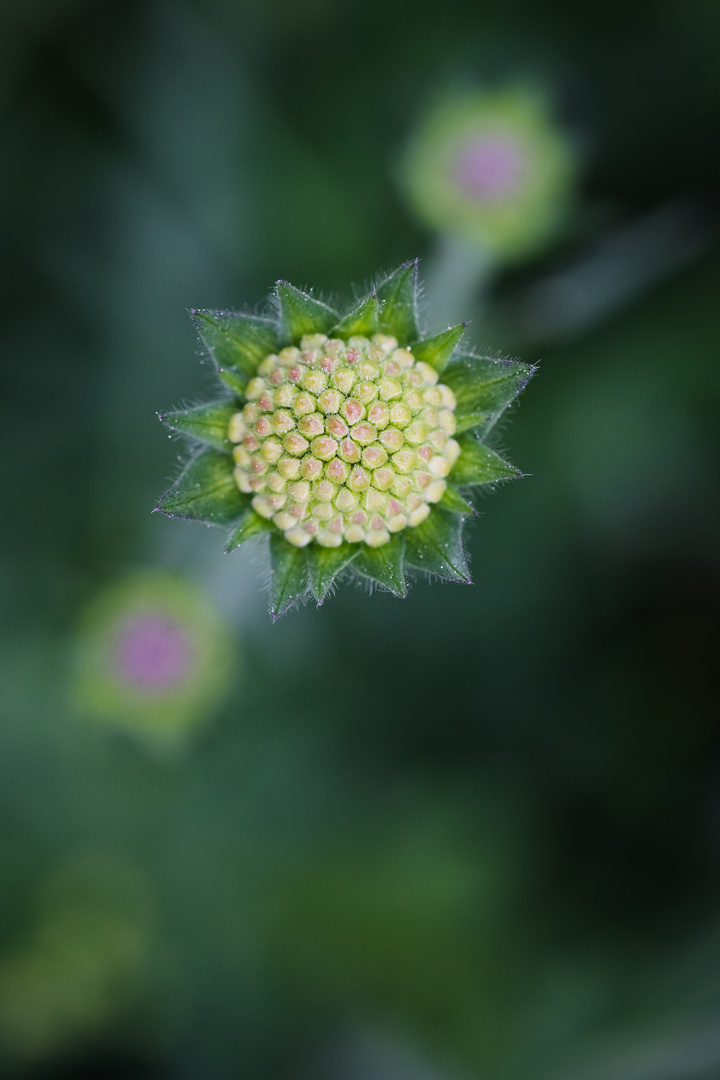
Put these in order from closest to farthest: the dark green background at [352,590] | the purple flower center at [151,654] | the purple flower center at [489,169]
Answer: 1. the purple flower center at [151,654]
2. the purple flower center at [489,169]
3. the dark green background at [352,590]

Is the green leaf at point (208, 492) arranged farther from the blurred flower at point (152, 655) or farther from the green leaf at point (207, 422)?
the blurred flower at point (152, 655)

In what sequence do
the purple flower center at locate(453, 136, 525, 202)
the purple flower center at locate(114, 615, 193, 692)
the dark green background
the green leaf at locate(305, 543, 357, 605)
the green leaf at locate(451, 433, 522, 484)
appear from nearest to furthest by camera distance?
the green leaf at locate(305, 543, 357, 605) → the green leaf at locate(451, 433, 522, 484) → the purple flower center at locate(114, 615, 193, 692) → the purple flower center at locate(453, 136, 525, 202) → the dark green background

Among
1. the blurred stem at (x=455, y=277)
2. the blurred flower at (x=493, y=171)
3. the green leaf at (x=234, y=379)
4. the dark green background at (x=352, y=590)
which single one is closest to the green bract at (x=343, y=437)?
the green leaf at (x=234, y=379)

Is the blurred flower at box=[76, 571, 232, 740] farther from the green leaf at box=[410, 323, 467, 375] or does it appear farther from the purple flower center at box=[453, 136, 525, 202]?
the purple flower center at box=[453, 136, 525, 202]

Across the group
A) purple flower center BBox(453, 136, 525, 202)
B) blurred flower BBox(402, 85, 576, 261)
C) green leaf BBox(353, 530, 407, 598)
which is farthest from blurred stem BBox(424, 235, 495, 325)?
green leaf BBox(353, 530, 407, 598)

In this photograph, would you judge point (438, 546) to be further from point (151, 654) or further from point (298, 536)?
point (151, 654)

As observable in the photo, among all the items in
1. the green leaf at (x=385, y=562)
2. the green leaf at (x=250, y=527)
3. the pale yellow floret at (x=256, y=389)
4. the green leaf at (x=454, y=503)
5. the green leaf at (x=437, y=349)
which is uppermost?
the pale yellow floret at (x=256, y=389)

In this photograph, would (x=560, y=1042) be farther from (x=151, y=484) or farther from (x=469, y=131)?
(x=469, y=131)
